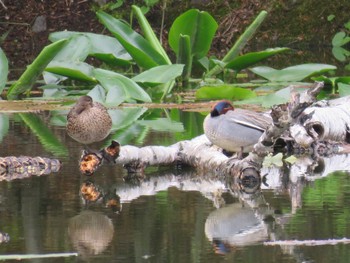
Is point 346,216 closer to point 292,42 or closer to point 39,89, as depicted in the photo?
point 39,89

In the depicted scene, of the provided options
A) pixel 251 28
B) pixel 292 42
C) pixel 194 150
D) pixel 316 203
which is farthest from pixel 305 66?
pixel 292 42

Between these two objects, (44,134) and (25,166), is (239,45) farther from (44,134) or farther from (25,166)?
(25,166)

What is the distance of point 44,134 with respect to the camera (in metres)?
9.56

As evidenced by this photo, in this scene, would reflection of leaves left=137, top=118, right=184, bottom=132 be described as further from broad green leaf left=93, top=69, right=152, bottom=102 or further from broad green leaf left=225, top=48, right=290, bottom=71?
broad green leaf left=225, top=48, right=290, bottom=71

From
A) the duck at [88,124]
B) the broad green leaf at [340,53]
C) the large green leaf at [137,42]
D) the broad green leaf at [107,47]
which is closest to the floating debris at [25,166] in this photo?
the duck at [88,124]

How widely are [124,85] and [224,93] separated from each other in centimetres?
112

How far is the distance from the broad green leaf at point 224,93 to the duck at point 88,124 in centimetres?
328

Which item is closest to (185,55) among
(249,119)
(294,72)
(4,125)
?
(294,72)

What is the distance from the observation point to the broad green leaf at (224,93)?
11.4 metres

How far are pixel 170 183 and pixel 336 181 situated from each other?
3.63 ft

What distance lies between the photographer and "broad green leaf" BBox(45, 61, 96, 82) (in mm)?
12156

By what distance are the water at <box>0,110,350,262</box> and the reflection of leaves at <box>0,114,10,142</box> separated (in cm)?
138

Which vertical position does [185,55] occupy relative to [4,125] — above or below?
above

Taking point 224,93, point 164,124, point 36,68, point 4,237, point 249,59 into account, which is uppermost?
point 249,59
